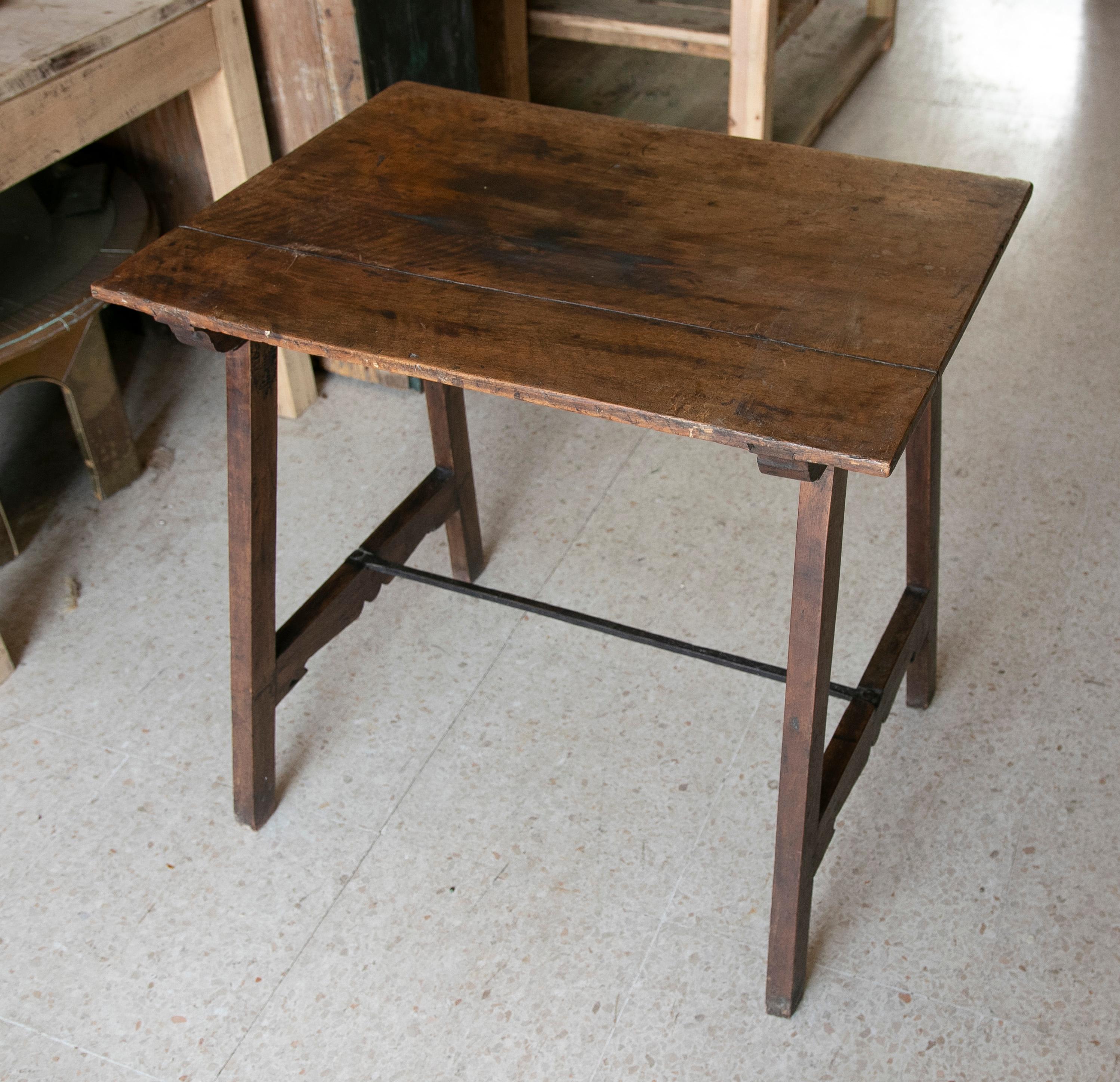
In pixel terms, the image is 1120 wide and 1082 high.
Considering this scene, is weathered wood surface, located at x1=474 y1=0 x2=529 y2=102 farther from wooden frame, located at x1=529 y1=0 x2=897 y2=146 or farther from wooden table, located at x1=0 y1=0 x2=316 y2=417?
wooden table, located at x1=0 y1=0 x2=316 y2=417

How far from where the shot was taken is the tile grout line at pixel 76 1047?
1371 millimetres

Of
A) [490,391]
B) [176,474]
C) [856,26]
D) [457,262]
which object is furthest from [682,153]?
[856,26]

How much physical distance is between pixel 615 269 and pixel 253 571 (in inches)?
21.3

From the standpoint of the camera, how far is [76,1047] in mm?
1400

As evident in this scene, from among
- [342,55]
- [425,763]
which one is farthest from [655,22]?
[425,763]

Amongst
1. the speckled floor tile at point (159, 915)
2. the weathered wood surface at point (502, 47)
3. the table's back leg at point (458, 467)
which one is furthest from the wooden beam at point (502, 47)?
the speckled floor tile at point (159, 915)

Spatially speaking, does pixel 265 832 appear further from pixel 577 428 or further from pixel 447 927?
pixel 577 428

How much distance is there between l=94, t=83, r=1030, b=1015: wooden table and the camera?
1061mm

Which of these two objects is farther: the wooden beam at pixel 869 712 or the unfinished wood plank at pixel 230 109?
the unfinished wood plank at pixel 230 109

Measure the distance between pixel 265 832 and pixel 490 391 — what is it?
32.7 inches

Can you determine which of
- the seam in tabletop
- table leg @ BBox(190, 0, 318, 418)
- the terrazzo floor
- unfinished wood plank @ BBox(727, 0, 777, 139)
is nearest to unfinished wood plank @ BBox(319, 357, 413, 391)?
the terrazzo floor

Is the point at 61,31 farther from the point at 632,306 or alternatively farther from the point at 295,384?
the point at 632,306

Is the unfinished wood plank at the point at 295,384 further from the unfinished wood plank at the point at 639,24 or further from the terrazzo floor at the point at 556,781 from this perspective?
the unfinished wood plank at the point at 639,24

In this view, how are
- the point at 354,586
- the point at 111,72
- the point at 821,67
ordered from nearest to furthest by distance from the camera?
the point at 354,586 < the point at 111,72 < the point at 821,67
